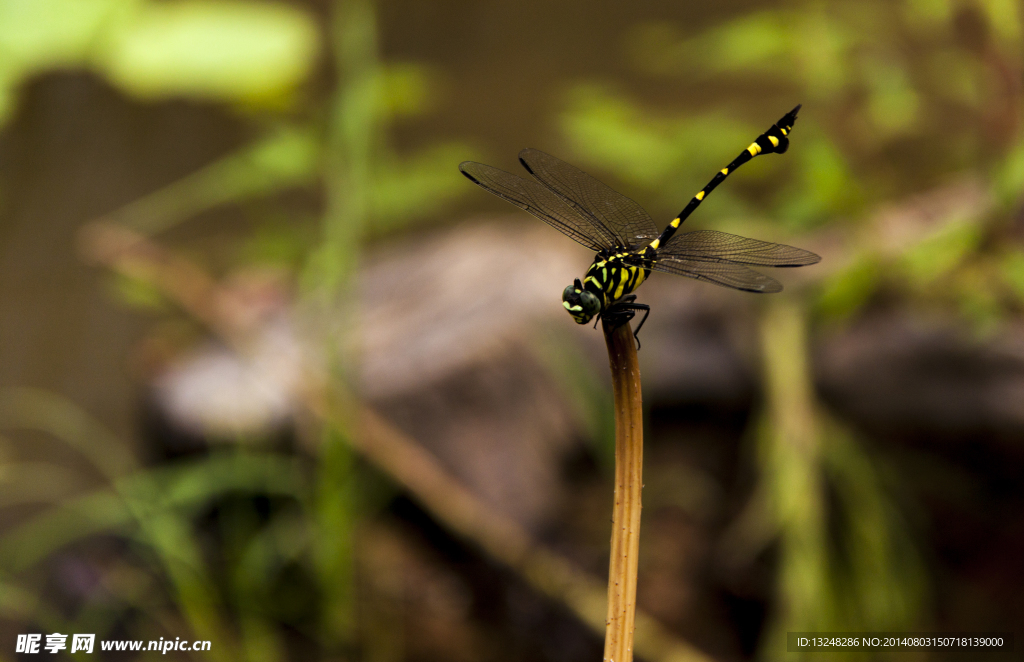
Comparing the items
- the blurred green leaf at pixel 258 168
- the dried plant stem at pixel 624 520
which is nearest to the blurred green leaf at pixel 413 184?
the blurred green leaf at pixel 258 168

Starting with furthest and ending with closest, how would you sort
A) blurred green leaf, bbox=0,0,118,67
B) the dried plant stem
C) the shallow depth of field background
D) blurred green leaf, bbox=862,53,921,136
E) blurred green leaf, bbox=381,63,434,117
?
1. blurred green leaf, bbox=862,53,921,136
2. blurred green leaf, bbox=381,63,434,117
3. the shallow depth of field background
4. blurred green leaf, bbox=0,0,118,67
5. the dried plant stem

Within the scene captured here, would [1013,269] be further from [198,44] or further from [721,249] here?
[198,44]

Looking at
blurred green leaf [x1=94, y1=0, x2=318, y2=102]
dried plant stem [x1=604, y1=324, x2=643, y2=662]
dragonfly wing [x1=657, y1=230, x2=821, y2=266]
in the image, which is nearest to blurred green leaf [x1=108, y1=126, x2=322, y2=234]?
blurred green leaf [x1=94, y1=0, x2=318, y2=102]

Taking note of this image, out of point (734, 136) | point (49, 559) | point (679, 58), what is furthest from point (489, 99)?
point (49, 559)

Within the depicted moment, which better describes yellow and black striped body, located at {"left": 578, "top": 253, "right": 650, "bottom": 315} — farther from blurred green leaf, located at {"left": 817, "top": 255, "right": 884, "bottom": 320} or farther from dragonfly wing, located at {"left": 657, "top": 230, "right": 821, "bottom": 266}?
blurred green leaf, located at {"left": 817, "top": 255, "right": 884, "bottom": 320}

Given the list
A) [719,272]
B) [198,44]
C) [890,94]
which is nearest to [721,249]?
[719,272]

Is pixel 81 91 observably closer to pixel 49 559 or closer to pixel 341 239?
pixel 341 239
